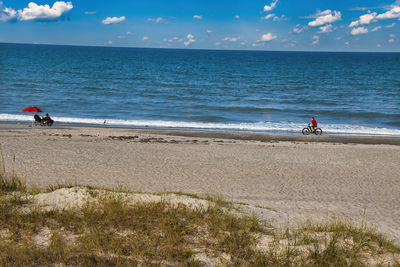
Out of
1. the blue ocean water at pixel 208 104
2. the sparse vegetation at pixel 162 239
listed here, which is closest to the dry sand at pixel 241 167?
the sparse vegetation at pixel 162 239

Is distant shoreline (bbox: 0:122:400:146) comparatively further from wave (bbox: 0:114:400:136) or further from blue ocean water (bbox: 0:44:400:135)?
blue ocean water (bbox: 0:44:400:135)

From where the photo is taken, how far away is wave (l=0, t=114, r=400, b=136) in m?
26.8

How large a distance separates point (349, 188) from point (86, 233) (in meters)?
10.4

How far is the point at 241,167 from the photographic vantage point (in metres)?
15.6

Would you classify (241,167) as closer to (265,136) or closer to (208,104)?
(265,136)

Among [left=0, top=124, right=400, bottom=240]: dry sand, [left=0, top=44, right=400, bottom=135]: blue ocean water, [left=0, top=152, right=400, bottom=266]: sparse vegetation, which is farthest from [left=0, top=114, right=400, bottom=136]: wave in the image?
[left=0, top=152, right=400, bottom=266]: sparse vegetation

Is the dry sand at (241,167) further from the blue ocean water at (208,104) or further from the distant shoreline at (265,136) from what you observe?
the blue ocean water at (208,104)

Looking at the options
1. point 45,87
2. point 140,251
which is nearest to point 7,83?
point 45,87

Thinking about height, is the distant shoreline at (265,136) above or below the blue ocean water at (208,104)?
below

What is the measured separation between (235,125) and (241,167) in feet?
42.1

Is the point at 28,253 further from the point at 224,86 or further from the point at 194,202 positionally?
the point at 224,86

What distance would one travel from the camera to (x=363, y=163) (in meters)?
16.8

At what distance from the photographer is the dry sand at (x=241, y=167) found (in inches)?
439

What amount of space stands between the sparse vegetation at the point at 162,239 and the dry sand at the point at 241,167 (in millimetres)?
1686
